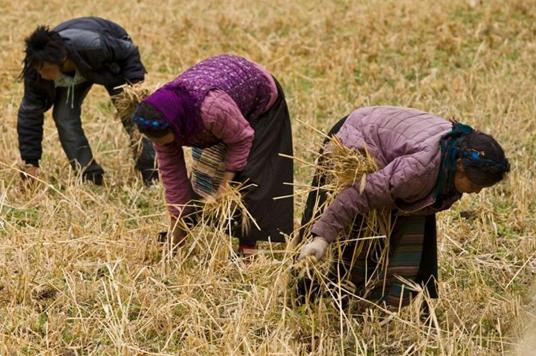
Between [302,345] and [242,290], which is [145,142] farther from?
[302,345]

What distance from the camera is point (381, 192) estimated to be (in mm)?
3062

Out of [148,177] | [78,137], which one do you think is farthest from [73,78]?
[148,177]

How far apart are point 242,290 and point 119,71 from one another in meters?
1.87

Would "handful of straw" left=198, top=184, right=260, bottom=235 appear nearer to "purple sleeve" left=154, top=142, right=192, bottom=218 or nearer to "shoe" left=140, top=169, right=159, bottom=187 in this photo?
"purple sleeve" left=154, top=142, right=192, bottom=218

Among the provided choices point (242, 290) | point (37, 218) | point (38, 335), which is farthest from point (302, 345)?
point (37, 218)

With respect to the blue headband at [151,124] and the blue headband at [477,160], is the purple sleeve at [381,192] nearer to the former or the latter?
the blue headband at [477,160]

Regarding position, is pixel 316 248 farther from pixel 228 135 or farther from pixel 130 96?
pixel 130 96

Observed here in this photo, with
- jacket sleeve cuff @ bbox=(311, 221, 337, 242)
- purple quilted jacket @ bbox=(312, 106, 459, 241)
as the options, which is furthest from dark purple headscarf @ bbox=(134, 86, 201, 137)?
jacket sleeve cuff @ bbox=(311, 221, 337, 242)

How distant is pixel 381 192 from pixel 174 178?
112 centimetres

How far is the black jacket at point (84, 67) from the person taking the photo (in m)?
4.68

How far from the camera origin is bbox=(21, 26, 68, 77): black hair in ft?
14.4

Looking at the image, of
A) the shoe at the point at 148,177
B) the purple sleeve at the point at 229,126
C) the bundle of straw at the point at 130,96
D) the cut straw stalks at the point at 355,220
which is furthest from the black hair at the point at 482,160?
the shoe at the point at 148,177

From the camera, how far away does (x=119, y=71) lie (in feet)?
16.2

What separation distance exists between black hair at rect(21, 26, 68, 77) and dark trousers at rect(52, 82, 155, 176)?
0.53m
